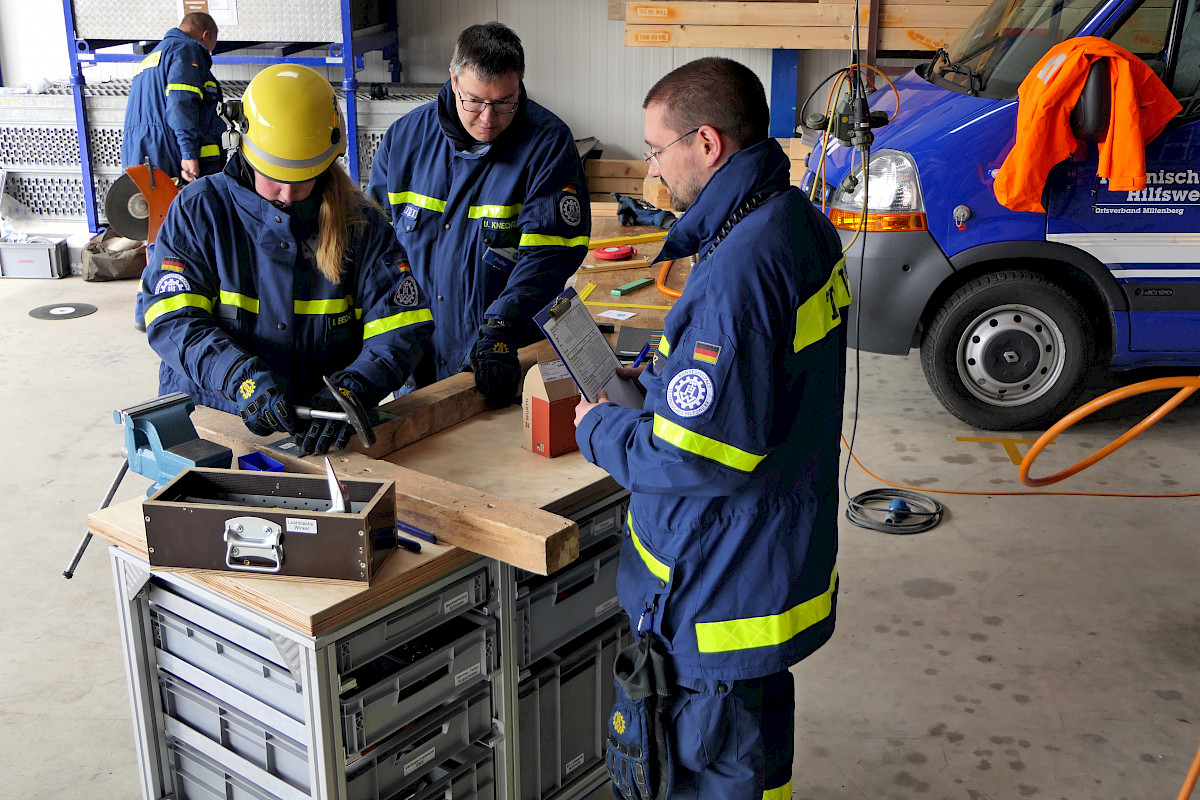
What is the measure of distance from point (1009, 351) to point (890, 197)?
3.33 feet

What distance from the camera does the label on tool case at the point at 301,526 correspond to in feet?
6.52

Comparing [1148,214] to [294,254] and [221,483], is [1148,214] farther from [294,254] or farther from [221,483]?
[221,483]

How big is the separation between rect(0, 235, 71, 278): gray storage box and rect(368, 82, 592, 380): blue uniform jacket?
596cm

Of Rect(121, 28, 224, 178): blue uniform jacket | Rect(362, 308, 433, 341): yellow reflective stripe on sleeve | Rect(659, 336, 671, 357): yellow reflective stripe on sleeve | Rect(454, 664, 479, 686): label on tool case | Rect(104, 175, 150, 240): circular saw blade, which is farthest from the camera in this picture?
Rect(121, 28, 224, 178): blue uniform jacket

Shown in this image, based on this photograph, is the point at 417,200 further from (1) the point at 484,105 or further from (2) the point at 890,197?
(2) the point at 890,197

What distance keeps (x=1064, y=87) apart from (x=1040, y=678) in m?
2.62

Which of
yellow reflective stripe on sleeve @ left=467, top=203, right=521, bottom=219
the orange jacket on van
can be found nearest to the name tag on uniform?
yellow reflective stripe on sleeve @ left=467, top=203, right=521, bottom=219

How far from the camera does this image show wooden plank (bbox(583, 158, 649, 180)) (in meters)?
9.09

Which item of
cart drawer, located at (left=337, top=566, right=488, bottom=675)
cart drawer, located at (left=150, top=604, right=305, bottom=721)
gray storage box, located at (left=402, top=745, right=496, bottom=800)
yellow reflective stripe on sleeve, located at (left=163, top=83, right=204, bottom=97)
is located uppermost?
yellow reflective stripe on sleeve, located at (left=163, top=83, right=204, bottom=97)

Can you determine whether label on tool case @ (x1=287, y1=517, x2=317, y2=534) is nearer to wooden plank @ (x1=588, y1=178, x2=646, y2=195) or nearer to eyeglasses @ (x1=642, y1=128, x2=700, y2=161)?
eyeglasses @ (x1=642, y1=128, x2=700, y2=161)

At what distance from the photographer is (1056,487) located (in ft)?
16.0

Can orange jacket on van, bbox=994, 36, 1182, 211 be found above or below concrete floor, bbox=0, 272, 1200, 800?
above

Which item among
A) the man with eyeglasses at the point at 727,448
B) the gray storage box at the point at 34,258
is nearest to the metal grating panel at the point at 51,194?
the gray storage box at the point at 34,258

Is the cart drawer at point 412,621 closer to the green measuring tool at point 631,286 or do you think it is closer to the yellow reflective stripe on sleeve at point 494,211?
the yellow reflective stripe on sleeve at point 494,211
